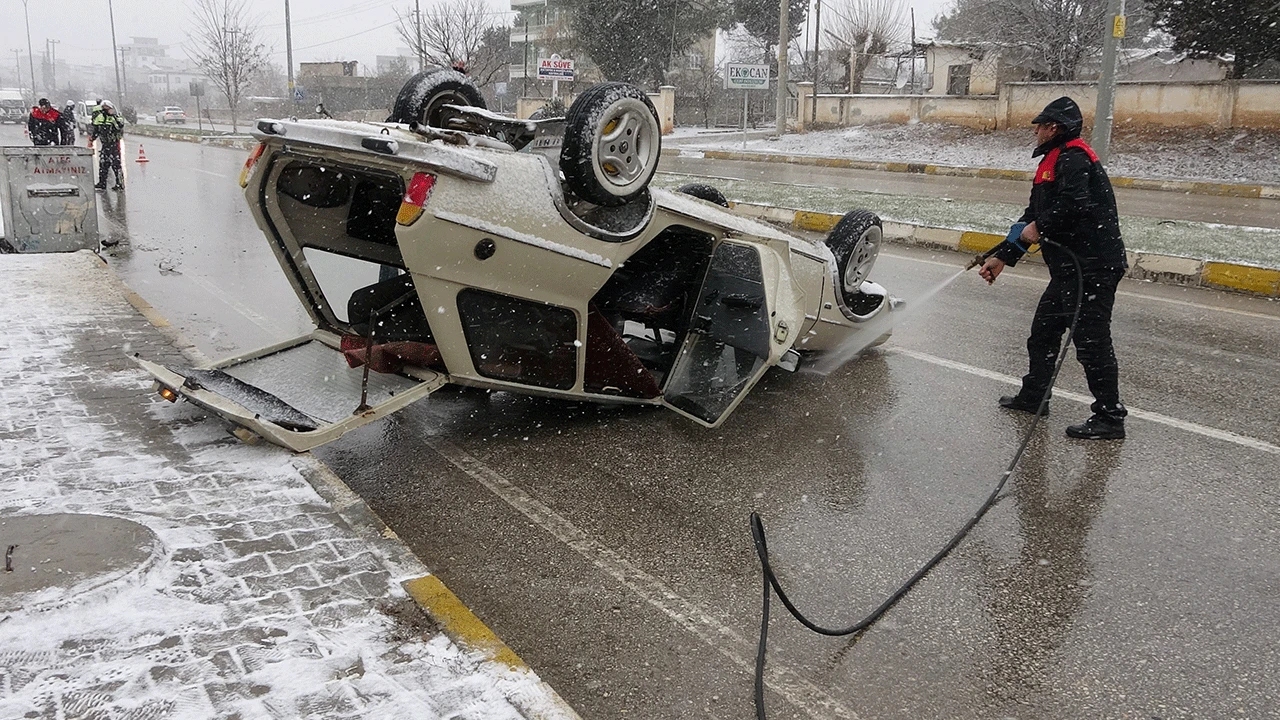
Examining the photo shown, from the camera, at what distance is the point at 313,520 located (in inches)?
154

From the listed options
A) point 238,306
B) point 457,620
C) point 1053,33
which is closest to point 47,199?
point 238,306

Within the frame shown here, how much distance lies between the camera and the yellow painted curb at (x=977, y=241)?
11.5 meters

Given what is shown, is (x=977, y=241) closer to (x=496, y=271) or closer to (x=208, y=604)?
(x=496, y=271)

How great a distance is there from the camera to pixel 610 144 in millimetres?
4625

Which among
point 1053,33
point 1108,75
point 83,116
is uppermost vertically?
point 1053,33

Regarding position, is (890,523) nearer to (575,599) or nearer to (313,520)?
(575,599)

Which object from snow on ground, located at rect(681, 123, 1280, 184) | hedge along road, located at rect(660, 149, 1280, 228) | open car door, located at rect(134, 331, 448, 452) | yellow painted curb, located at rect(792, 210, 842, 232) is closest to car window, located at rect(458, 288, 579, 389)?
open car door, located at rect(134, 331, 448, 452)

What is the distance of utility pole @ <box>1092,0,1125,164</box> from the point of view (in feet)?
46.0

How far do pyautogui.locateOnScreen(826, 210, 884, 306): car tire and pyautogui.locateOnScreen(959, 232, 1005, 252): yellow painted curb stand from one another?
5.54 meters

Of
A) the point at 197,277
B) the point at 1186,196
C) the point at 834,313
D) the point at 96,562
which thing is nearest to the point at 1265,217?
the point at 1186,196

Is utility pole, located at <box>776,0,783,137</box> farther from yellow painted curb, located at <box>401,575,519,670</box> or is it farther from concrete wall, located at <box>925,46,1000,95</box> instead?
yellow painted curb, located at <box>401,575,519,670</box>

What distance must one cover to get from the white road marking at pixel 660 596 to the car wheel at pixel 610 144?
1466 mm

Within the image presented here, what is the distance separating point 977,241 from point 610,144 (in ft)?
26.9

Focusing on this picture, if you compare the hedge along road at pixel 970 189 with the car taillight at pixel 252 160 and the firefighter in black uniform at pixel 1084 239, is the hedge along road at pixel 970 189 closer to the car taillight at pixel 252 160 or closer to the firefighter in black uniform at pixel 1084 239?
the firefighter in black uniform at pixel 1084 239
